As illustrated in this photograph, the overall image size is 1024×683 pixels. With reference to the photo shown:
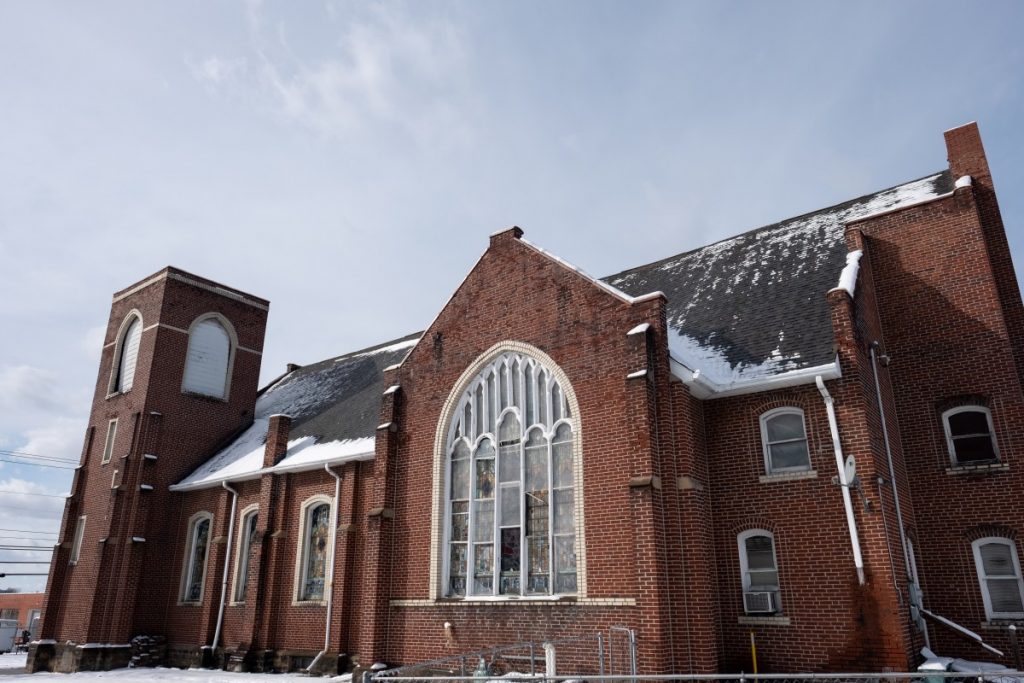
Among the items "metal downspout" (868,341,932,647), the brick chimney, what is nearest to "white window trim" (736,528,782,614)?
"metal downspout" (868,341,932,647)

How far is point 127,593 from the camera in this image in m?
23.0

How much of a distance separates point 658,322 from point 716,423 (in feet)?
8.02

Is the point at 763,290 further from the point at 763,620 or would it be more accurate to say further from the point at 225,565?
the point at 225,565

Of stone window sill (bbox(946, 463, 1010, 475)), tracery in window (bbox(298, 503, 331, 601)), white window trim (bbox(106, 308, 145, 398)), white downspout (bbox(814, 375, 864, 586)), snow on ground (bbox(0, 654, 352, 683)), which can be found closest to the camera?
white downspout (bbox(814, 375, 864, 586))

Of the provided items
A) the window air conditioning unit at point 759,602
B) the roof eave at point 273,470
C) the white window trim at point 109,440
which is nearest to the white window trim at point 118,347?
the white window trim at point 109,440

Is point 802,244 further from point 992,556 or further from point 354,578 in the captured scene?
point 354,578

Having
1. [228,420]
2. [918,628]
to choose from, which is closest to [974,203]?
[918,628]

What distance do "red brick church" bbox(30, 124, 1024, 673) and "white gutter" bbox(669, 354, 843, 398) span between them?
67 millimetres

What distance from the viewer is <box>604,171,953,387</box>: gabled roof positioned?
14391mm

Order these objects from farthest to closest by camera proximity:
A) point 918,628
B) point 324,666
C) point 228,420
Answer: point 228,420 → point 324,666 → point 918,628

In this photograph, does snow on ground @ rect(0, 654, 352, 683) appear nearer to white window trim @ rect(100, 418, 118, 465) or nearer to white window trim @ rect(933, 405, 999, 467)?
white window trim @ rect(100, 418, 118, 465)

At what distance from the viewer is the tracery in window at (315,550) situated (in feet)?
65.0

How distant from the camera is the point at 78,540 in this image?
2533 centimetres

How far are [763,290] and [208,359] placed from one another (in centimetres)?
2017
